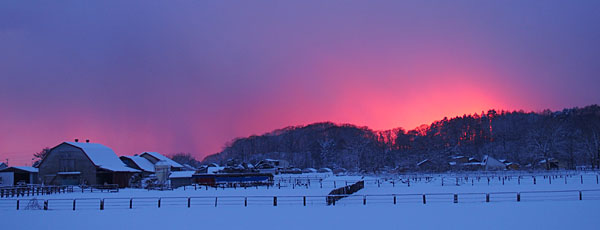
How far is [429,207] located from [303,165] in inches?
5623

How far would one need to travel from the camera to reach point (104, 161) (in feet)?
211

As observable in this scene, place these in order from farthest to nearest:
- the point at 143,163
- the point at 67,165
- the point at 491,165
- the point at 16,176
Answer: the point at 491,165 → the point at 143,163 → the point at 16,176 → the point at 67,165

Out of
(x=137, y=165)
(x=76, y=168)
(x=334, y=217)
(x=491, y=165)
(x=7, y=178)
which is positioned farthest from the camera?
(x=491, y=165)

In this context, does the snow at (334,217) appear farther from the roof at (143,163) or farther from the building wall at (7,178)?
the roof at (143,163)

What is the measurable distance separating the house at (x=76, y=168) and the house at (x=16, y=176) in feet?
18.3

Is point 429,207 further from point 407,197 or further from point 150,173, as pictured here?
point 150,173

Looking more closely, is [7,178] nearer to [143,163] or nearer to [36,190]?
[143,163]

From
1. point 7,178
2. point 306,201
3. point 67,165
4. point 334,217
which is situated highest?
point 67,165

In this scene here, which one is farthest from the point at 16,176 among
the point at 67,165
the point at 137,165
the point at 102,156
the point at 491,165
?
the point at 491,165

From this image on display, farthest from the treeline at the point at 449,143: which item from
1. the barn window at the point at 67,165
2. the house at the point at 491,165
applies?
the barn window at the point at 67,165

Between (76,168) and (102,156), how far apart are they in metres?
3.82

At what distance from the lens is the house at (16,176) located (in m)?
67.3

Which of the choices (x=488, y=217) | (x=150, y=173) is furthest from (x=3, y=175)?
(x=488, y=217)

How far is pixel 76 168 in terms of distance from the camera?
63.0 metres
